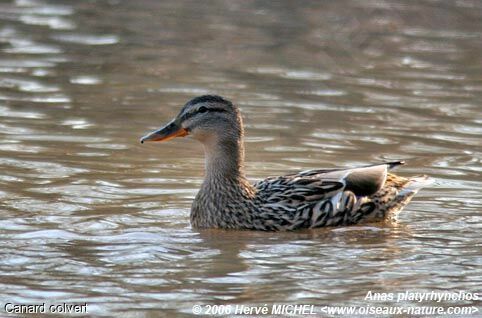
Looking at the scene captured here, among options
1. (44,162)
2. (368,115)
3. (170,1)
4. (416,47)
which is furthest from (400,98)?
(170,1)

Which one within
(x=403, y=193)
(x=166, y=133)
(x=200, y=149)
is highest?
(x=166, y=133)

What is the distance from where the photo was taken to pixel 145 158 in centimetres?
1340

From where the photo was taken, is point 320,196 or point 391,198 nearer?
point 320,196

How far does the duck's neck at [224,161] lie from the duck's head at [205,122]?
4 centimetres

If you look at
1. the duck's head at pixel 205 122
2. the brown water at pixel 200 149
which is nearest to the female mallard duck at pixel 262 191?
the duck's head at pixel 205 122

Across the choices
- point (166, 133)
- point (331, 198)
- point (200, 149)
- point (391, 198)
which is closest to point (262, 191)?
point (331, 198)

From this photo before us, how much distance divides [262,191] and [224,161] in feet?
1.51

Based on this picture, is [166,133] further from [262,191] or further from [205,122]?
[262,191]

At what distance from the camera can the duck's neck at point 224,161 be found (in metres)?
11.3

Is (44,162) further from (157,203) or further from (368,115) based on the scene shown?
(368,115)

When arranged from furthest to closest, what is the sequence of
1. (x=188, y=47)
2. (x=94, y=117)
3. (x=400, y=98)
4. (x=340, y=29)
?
(x=340, y=29)
(x=188, y=47)
(x=400, y=98)
(x=94, y=117)

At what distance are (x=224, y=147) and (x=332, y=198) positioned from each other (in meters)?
1.05

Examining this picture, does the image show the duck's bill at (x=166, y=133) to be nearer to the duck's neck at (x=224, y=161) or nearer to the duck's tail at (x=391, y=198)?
the duck's neck at (x=224, y=161)

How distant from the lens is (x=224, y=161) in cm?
1134
